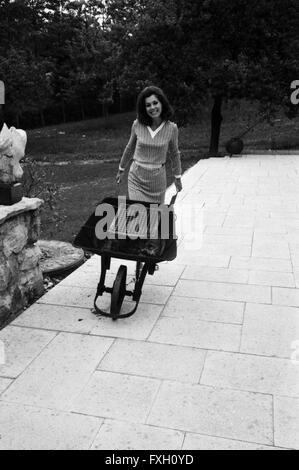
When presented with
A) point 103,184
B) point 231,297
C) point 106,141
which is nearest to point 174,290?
point 231,297

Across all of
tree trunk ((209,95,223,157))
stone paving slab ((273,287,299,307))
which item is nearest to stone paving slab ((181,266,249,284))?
stone paving slab ((273,287,299,307))

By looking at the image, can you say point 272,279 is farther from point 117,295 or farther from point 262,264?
point 117,295

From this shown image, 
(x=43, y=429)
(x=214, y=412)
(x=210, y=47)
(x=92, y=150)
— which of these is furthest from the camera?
(x=92, y=150)

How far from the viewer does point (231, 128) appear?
2338cm

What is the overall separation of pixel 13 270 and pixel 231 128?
20370 mm

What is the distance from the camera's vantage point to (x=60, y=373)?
345cm

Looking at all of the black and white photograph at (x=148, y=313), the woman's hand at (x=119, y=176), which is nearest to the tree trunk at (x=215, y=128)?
the black and white photograph at (x=148, y=313)

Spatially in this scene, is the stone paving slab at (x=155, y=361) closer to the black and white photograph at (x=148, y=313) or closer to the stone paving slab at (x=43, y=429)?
the black and white photograph at (x=148, y=313)

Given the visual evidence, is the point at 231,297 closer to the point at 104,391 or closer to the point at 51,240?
the point at 104,391

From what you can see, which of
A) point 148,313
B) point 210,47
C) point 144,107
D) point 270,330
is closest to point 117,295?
point 148,313

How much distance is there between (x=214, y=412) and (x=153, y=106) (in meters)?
2.46

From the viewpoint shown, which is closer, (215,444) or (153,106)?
(215,444)

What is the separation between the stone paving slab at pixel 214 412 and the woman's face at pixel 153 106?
219 centimetres

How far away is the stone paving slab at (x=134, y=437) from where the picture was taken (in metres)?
2.74
